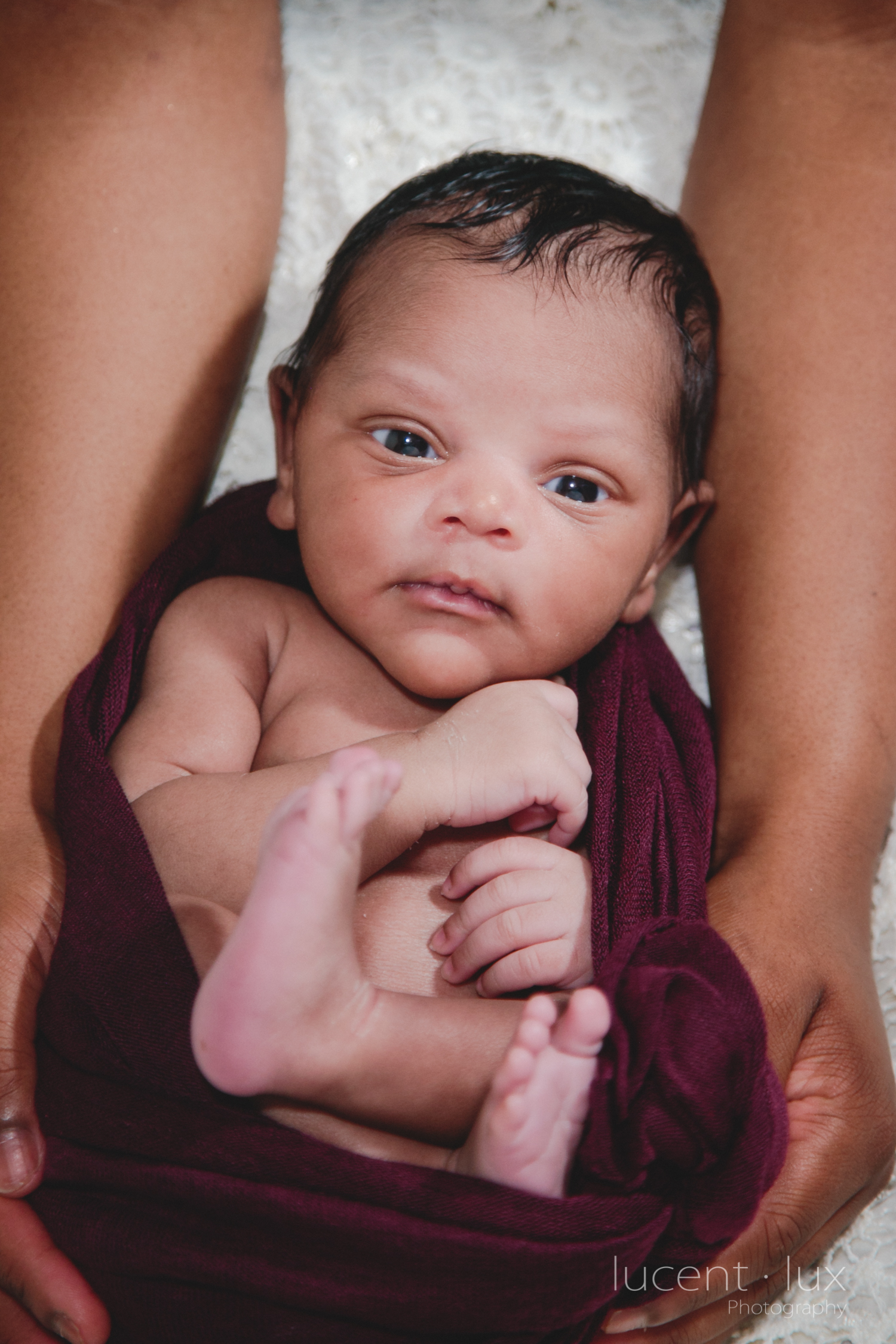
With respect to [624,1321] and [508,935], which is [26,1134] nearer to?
[508,935]

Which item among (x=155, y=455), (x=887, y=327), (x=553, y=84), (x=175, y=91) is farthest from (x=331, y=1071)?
(x=553, y=84)

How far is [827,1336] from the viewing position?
1128 mm

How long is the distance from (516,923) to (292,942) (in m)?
0.28

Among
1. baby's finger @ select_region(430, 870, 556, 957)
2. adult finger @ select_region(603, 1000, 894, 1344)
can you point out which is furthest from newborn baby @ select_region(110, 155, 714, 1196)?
adult finger @ select_region(603, 1000, 894, 1344)

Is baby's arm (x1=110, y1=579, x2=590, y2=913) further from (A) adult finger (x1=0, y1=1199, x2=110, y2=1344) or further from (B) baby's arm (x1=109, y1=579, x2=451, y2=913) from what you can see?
(A) adult finger (x1=0, y1=1199, x2=110, y2=1344)

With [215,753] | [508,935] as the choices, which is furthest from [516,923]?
[215,753]

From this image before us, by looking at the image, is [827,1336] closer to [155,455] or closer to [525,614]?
[525,614]

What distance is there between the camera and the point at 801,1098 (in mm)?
1043

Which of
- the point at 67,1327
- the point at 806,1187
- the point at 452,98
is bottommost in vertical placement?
the point at 67,1327

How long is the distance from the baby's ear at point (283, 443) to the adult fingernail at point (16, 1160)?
711mm

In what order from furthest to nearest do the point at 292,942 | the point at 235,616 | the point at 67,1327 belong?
1. the point at 235,616
2. the point at 67,1327
3. the point at 292,942

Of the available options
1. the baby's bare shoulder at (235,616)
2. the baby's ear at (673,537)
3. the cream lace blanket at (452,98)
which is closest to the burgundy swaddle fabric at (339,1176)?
the baby's bare shoulder at (235,616)

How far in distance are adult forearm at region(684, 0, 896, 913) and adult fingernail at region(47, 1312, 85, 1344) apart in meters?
0.83

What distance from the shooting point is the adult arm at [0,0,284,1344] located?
121 cm
